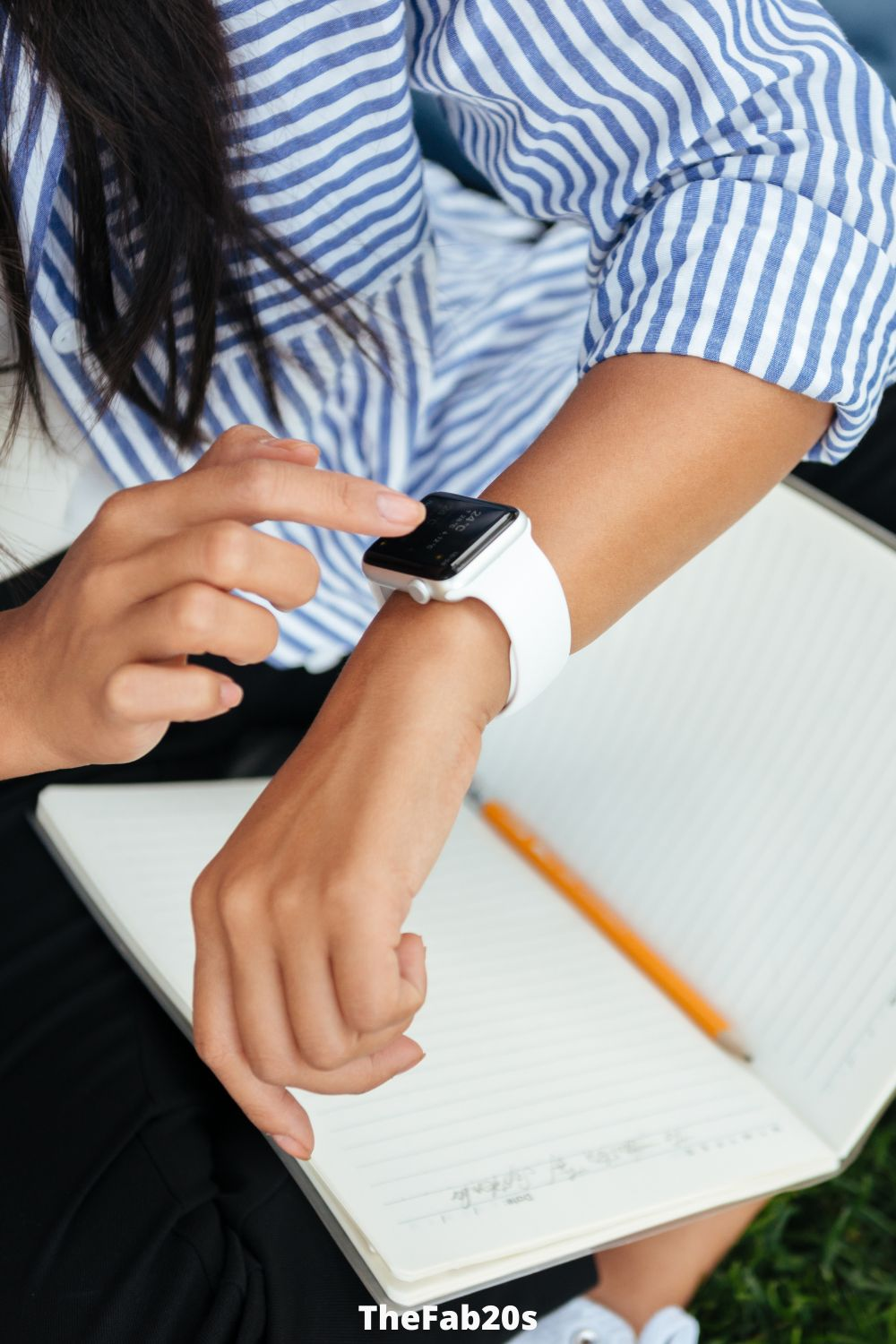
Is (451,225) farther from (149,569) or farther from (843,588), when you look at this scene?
(149,569)

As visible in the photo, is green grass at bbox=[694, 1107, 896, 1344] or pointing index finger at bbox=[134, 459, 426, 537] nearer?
pointing index finger at bbox=[134, 459, 426, 537]

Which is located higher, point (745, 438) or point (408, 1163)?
point (745, 438)

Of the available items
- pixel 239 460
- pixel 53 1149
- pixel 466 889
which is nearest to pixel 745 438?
Result: pixel 239 460

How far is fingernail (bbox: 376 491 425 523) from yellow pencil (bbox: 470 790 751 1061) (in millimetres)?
484

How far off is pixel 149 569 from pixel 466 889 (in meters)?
0.45

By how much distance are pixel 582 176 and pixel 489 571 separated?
30 cm

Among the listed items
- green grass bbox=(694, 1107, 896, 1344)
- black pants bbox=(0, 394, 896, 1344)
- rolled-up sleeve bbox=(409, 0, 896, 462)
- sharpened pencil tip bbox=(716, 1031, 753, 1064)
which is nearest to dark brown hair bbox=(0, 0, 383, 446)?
rolled-up sleeve bbox=(409, 0, 896, 462)

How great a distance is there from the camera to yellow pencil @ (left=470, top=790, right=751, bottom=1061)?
825 mm

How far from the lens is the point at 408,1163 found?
63 cm

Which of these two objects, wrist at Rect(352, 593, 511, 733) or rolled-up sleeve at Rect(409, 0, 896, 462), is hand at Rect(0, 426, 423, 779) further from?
rolled-up sleeve at Rect(409, 0, 896, 462)

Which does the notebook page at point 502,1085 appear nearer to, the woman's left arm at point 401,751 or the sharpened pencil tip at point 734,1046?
the sharpened pencil tip at point 734,1046

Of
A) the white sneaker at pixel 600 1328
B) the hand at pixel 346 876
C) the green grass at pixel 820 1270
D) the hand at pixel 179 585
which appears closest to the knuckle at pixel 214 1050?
the hand at pixel 346 876

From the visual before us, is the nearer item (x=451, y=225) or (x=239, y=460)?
(x=239, y=460)

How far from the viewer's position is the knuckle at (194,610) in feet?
1.44
